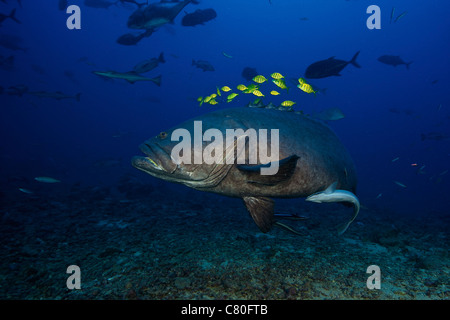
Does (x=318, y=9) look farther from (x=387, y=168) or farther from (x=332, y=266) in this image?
(x=332, y=266)

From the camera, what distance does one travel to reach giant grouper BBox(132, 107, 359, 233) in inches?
107

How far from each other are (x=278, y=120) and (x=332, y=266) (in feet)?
7.25

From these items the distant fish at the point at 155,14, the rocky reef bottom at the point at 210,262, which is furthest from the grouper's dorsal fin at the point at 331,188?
the distant fish at the point at 155,14

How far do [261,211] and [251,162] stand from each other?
0.75 m

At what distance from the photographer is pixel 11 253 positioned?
341 centimetres

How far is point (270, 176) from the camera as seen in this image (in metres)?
2.57

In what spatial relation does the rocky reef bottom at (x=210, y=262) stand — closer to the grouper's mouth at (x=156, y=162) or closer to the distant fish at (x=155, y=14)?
the grouper's mouth at (x=156, y=162)

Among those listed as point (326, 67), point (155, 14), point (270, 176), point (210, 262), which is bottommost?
point (210, 262)

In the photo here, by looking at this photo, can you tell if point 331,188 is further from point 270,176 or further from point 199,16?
point 199,16

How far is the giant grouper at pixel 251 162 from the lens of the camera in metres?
2.71

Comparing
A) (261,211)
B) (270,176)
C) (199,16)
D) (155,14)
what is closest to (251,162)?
(270,176)

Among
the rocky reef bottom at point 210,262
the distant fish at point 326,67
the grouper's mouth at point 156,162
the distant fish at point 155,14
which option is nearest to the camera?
the rocky reef bottom at point 210,262

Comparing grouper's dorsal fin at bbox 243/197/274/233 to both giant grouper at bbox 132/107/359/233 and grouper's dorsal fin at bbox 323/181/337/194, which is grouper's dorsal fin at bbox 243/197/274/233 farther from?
grouper's dorsal fin at bbox 323/181/337/194
